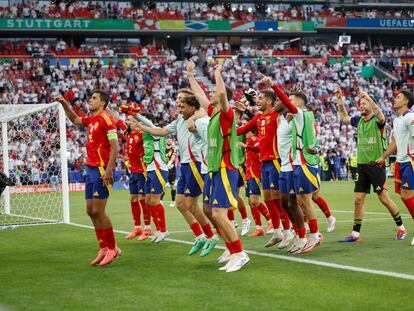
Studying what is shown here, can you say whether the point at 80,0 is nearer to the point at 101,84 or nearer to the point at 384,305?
the point at 101,84

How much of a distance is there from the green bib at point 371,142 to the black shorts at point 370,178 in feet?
0.34

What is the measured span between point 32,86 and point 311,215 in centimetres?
3590

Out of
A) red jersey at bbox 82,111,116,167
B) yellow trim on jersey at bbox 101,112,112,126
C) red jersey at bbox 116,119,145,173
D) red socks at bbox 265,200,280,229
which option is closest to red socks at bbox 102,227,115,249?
red jersey at bbox 82,111,116,167

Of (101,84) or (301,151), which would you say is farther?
(101,84)

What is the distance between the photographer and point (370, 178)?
12.6m

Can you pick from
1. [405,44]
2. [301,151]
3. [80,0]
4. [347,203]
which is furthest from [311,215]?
[405,44]

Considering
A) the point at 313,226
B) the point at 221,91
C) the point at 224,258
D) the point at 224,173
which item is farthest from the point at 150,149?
the point at 221,91

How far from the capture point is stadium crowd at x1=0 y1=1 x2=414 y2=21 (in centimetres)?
5494

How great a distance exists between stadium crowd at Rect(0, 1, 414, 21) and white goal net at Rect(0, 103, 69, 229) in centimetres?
2813

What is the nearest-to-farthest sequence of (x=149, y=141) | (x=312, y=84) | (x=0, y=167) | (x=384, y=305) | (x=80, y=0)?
1. (x=384, y=305)
2. (x=149, y=141)
3. (x=0, y=167)
4. (x=312, y=84)
5. (x=80, y=0)

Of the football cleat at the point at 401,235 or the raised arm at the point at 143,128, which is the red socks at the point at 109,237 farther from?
the football cleat at the point at 401,235

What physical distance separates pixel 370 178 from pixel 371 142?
59cm

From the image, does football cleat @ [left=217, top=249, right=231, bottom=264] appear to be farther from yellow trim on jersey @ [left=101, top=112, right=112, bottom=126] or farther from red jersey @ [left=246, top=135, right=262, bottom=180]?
red jersey @ [left=246, top=135, right=262, bottom=180]

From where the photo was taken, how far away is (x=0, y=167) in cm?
2216
